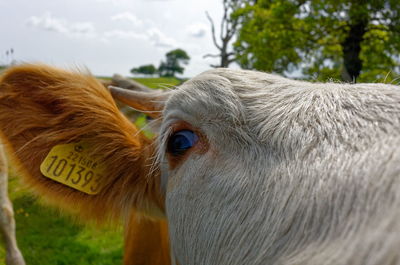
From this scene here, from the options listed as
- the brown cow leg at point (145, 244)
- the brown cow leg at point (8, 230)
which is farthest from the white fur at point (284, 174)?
the brown cow leg at point (8, 230)

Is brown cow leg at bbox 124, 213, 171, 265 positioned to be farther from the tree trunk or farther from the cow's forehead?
the tree trunk

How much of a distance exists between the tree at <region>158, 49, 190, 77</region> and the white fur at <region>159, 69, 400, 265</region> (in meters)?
74.1

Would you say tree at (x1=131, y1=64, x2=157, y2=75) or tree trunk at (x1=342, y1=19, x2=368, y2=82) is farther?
tree at (x1=131, y1=64, x2=157, y2=75)

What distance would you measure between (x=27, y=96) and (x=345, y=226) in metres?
2.29

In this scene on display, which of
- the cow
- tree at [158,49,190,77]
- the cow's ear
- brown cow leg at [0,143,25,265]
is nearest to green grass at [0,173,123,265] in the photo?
brown cow leg at [0,143,25,265]

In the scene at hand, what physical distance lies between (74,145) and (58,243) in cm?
565

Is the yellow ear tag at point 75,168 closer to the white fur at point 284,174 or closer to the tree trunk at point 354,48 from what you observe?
the white fur at point 284,174

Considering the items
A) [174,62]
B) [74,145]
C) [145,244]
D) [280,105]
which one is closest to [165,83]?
[74,145]

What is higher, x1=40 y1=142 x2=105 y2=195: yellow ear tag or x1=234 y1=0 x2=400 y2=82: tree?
x1=234 y1=0 x2=400 y2=82: tree

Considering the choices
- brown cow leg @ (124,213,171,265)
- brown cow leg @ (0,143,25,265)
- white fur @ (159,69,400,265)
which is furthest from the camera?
brown cow leg @ (0,143,25,265)

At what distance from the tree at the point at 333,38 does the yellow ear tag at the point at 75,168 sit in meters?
6.95

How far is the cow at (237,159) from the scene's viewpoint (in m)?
1.10

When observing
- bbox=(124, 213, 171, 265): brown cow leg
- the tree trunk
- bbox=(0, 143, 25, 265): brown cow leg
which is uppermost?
the tree trunk

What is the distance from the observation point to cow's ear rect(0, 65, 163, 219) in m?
2.46
